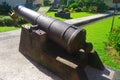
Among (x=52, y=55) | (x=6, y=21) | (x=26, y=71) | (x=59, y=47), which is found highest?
(x=59, y=47)

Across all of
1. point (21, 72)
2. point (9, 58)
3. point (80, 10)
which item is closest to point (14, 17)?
point (9, 58)

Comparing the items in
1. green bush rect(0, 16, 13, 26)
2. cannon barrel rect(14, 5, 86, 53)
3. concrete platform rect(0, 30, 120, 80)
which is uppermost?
cannon barrel rect(14, 5, 86, 53)

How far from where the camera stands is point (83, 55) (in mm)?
6520

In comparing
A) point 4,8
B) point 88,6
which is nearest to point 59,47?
point 4,8

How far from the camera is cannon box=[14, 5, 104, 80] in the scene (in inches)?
239

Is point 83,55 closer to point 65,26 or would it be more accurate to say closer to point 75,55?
point 75,55

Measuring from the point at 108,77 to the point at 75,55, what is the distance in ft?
4.25

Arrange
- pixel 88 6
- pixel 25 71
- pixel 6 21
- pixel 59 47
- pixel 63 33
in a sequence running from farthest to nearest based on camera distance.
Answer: pixel 88 6, pixel 6 21, pixel 59 47, pixel 25 71, pixel 63 33

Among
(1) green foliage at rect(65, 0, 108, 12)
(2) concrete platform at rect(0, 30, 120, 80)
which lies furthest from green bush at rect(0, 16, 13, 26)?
(1) green foliage at rect(65, 0, 108, 12)

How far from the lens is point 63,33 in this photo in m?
6.43

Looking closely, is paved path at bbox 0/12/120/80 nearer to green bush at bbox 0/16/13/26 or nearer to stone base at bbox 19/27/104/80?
stone base at bbox 19/27/104/80

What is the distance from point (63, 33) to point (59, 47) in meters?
0.87

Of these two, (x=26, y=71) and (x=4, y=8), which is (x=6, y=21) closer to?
(x=26, y=71)

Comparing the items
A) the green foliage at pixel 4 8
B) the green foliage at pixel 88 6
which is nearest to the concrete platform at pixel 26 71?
the green foliage at pixel 4 8
